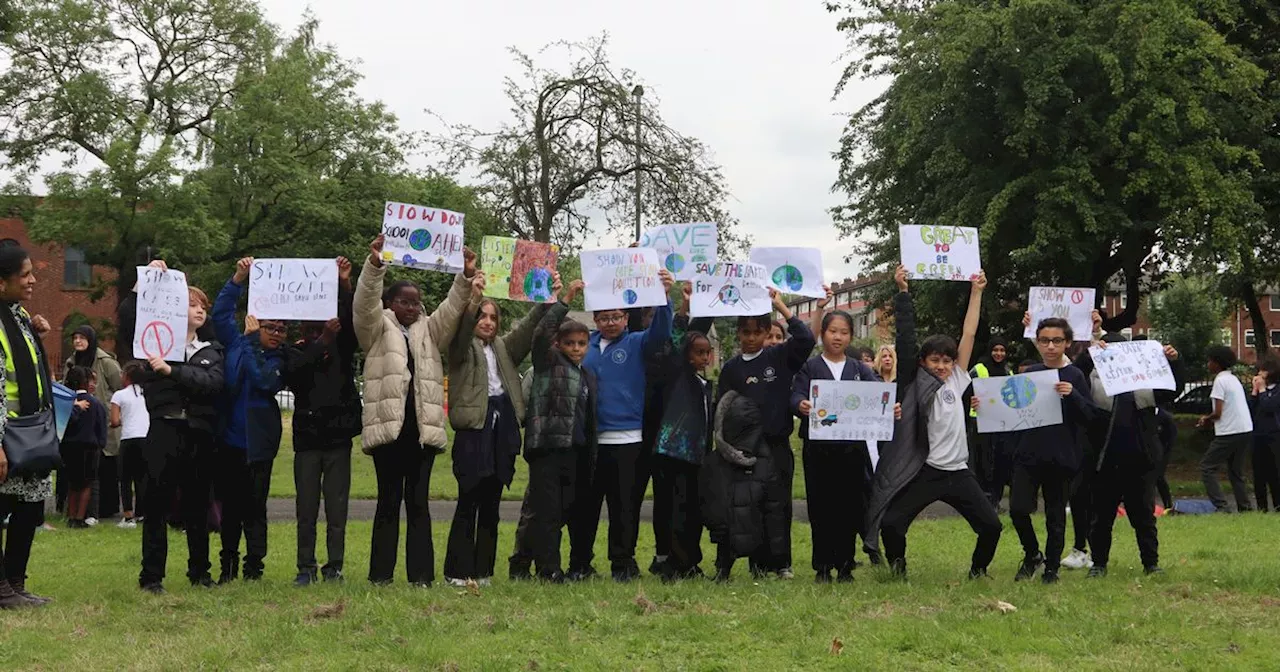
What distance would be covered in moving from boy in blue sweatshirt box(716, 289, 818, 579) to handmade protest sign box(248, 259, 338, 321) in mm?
2896

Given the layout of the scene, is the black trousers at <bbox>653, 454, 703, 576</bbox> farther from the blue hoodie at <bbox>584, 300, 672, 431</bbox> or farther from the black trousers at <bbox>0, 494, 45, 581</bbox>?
the black trousers at <bbox>0, 494, 45, 581</bbox>

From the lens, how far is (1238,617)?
728 cm

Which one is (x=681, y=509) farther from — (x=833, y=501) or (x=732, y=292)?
(x=732, y=292)

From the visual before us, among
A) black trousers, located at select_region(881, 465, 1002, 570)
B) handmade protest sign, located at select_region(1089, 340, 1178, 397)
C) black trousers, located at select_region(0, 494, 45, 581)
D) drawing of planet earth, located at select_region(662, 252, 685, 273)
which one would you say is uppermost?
drawing of planet earth, located at select_region(662, 252, 685, 273)

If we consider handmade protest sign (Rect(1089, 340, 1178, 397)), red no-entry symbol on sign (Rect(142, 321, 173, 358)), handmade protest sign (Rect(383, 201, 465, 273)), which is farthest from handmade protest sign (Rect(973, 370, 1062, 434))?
red no-entry symbol on sign (Rect(142, 321, 173, 358))

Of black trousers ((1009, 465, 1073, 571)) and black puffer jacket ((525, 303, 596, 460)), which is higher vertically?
black puffer jacket ((525, 303, 596, 460))

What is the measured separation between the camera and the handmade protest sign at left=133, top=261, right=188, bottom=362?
817cm

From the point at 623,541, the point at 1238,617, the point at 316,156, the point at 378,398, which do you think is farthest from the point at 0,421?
the point at 316,156

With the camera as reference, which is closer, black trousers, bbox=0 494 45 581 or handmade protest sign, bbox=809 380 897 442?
black trousers, bbox=0 494 45 581

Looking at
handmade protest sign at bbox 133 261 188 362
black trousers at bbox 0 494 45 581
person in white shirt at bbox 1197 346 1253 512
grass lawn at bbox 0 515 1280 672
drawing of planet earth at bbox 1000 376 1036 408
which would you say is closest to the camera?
grass lawn at bbox 0 515 1280 672

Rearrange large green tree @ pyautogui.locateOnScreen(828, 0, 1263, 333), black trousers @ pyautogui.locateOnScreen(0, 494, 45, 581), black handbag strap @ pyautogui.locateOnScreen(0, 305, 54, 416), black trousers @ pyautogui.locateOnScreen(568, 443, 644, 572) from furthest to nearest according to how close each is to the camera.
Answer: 1. large green tree @ pyautogui.locateOnScreen(828, 0, 1263, 333)
2. black trousers @ pyautogui.locateOnScreen(568, 443, 644, 572)
3. black trousers @ pyautogui.locateOnScreen(0, 494, 45, 581)
4. black handbag strap @ pyautogui.locateOnScreen(0, 305, 54, 416)

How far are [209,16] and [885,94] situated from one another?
81.7ft

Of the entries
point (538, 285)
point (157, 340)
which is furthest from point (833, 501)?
point (157, 340)

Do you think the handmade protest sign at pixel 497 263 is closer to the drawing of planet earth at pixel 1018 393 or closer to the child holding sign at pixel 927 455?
the child holding sign at pixel 927 455
